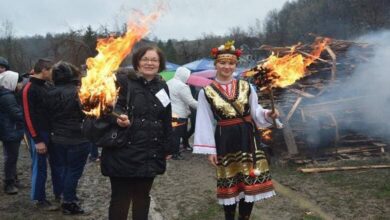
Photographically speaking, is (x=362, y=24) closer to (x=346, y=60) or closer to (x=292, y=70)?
(x=346, y=60)

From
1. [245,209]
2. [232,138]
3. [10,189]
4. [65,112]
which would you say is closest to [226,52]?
[232,138]

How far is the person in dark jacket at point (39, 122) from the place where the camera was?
564 cm

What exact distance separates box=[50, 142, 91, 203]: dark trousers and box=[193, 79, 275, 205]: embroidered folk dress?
72.5 inches

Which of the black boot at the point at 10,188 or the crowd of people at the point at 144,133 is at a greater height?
the crowd of people at the point at 144,133

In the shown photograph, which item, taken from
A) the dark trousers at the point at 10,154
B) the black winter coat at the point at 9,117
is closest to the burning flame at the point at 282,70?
the black winter coat at the point at 9,117

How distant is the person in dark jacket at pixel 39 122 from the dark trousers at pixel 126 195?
2101 millimetres

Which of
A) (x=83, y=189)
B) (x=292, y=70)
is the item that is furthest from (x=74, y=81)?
(x=292, y=70)

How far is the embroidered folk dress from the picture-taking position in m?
4.42

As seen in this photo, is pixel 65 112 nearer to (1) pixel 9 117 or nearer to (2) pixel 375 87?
(1) pixel 9 117

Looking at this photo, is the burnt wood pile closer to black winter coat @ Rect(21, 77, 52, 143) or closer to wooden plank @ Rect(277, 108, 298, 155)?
wooden plank @ Rect(277, 108, 298, 155)

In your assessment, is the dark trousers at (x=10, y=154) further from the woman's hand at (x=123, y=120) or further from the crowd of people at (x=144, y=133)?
the woman's hand at (x=123, y=120)

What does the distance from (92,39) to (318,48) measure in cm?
910

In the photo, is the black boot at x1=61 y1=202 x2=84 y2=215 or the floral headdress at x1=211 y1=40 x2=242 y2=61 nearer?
the floral headdress at x1=211 y1=40 x2=242 y2=61

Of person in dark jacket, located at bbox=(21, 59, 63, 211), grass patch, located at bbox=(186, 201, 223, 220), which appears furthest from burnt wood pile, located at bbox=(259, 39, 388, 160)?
person in dark jacket, located at bbox=(21, 59, 63, 211)
